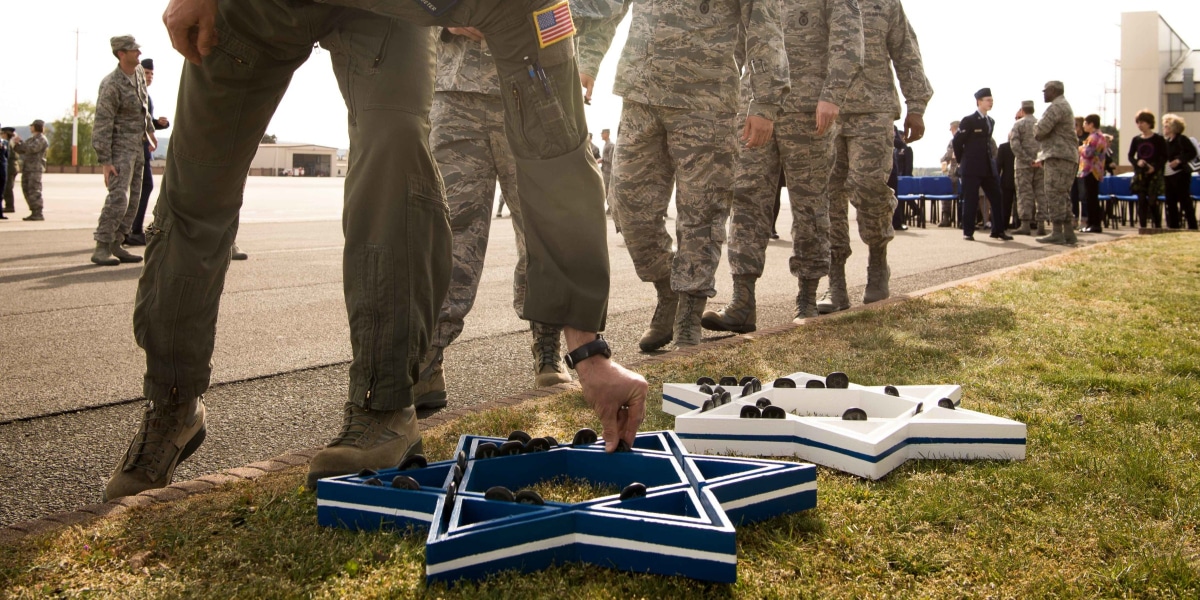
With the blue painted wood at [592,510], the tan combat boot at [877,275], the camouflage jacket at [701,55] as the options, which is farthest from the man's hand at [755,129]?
the blue painted wood at [592,510]

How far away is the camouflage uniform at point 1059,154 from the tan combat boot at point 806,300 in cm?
1005

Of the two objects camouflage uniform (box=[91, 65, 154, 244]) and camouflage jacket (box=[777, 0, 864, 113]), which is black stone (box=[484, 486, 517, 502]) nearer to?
camouflage jacket (box=[777, 0, 864, 113])

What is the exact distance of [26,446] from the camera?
3445mm

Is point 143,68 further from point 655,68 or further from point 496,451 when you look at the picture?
point 496,451

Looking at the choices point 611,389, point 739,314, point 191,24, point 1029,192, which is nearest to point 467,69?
point 191,24

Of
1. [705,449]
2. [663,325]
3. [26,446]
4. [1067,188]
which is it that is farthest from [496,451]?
[1067,188]

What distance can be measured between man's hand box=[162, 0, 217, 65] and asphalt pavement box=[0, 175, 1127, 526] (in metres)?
1.31

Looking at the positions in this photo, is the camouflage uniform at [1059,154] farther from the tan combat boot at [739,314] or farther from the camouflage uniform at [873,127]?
the tan combat boot at [739,314]

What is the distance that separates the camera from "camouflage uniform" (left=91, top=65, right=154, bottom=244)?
34.7 feet

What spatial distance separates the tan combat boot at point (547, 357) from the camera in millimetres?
4363

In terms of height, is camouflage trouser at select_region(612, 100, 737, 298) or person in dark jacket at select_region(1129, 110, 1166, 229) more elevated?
person in dark jacket at select_region(1129, 110, 1166, 229)

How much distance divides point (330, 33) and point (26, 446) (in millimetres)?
1866

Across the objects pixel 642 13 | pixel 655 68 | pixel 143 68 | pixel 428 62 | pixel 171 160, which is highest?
pixel 143 68

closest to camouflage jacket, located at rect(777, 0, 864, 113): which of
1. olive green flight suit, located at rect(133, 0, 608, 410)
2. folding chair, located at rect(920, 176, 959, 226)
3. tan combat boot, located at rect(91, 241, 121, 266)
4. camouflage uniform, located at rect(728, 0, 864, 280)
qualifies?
camouflage uniform, located at rect(728, 0, 864, 280)
